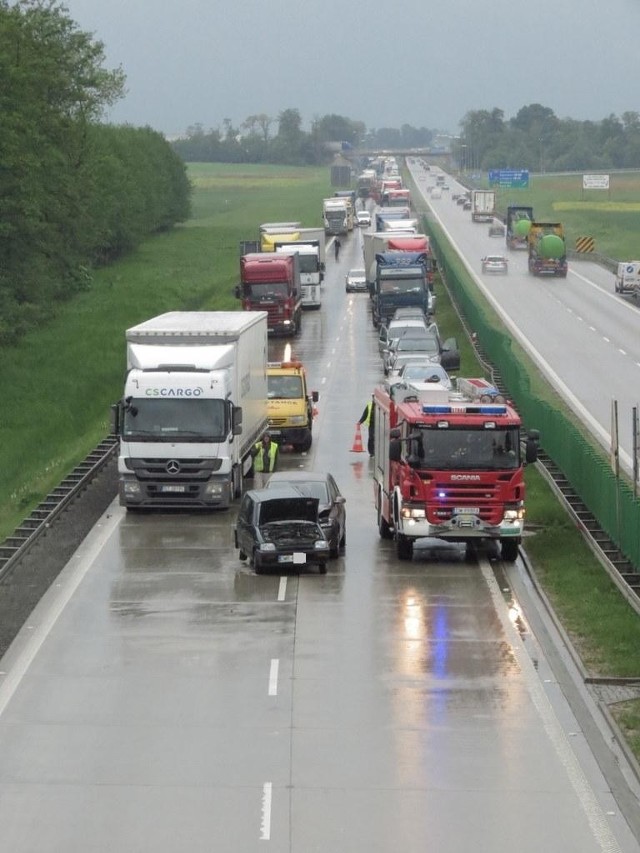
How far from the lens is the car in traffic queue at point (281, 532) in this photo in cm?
2731

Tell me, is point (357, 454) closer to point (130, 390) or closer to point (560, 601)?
point (130, 390)

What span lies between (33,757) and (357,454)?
25245 millimetres

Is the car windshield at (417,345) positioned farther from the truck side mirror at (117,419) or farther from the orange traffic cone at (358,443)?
the truck side mirror at (117,419)

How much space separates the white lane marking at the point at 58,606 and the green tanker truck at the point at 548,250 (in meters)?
67.6

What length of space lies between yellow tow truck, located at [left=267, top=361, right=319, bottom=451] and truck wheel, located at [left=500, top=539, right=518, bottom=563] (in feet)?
45.9

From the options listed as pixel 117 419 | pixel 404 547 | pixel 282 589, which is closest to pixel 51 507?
pixel 117 419

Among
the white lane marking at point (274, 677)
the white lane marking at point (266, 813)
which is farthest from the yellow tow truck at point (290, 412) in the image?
the white lane marking at point (266, 813)

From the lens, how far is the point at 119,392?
58.2m

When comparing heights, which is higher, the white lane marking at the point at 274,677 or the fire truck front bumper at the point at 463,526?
the fire truck front bumper at the point at 463,526

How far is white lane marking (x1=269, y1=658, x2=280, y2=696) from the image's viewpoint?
20203 mm

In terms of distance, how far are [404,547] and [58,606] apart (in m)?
6.51

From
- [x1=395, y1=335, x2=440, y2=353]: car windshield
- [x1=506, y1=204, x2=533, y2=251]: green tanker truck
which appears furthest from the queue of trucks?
[x1=506, y1=204, x2=533, y2=251]: green tanker truck

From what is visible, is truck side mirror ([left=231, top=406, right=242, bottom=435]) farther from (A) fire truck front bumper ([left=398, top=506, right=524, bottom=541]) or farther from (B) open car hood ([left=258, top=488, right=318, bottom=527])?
(A) fire truck front bumper ([left=398, top=506, right=524, bottom=541])

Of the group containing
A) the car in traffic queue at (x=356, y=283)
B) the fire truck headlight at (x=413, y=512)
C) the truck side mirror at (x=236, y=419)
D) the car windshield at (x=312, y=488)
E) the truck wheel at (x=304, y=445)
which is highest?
the truck side mirror at (x=236, y=419)
